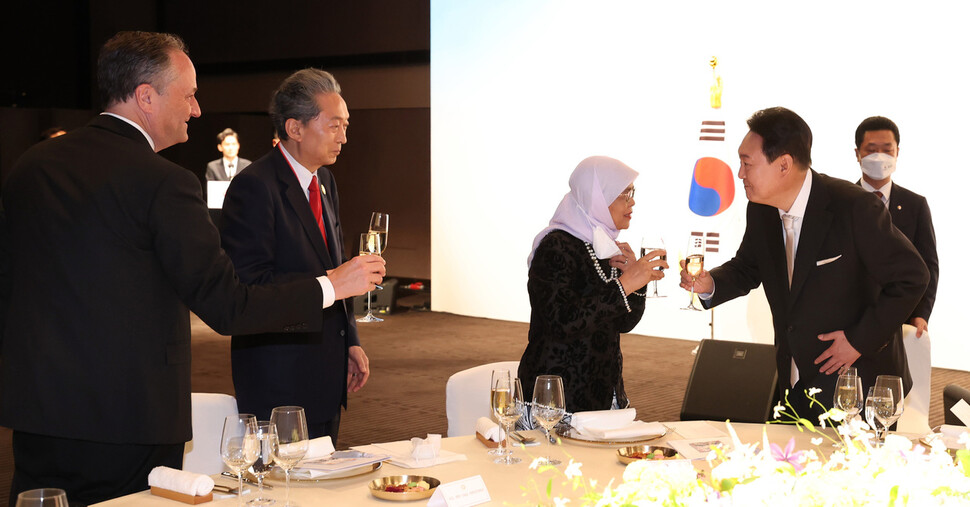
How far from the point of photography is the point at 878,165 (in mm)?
4984

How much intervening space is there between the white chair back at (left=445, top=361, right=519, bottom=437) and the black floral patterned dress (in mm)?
133

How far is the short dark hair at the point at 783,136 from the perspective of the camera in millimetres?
3162

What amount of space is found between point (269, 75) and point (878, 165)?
9561 millimetres

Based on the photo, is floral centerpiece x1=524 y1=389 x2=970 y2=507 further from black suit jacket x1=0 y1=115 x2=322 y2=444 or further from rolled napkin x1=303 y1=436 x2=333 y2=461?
black suit jacket x1=0 y1=115 x2=322 y2=444

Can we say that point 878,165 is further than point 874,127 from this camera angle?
No

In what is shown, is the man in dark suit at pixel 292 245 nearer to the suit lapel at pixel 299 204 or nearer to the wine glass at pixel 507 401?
the suit lapel at pixel 299 204

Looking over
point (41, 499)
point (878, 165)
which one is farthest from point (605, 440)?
point (878, 165)

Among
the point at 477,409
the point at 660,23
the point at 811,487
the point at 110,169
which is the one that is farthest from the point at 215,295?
the point at 660,23

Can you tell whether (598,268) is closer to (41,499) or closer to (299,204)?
(299,204)

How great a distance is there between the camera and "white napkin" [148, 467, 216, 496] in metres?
1.93

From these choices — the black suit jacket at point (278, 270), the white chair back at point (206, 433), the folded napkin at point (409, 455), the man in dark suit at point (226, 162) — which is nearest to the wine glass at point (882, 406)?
the folded napkin at point (409, 455)

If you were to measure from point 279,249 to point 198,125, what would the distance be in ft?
36.1

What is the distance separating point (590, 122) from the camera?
28.7 ft

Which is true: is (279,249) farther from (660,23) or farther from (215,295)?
(660,23)
